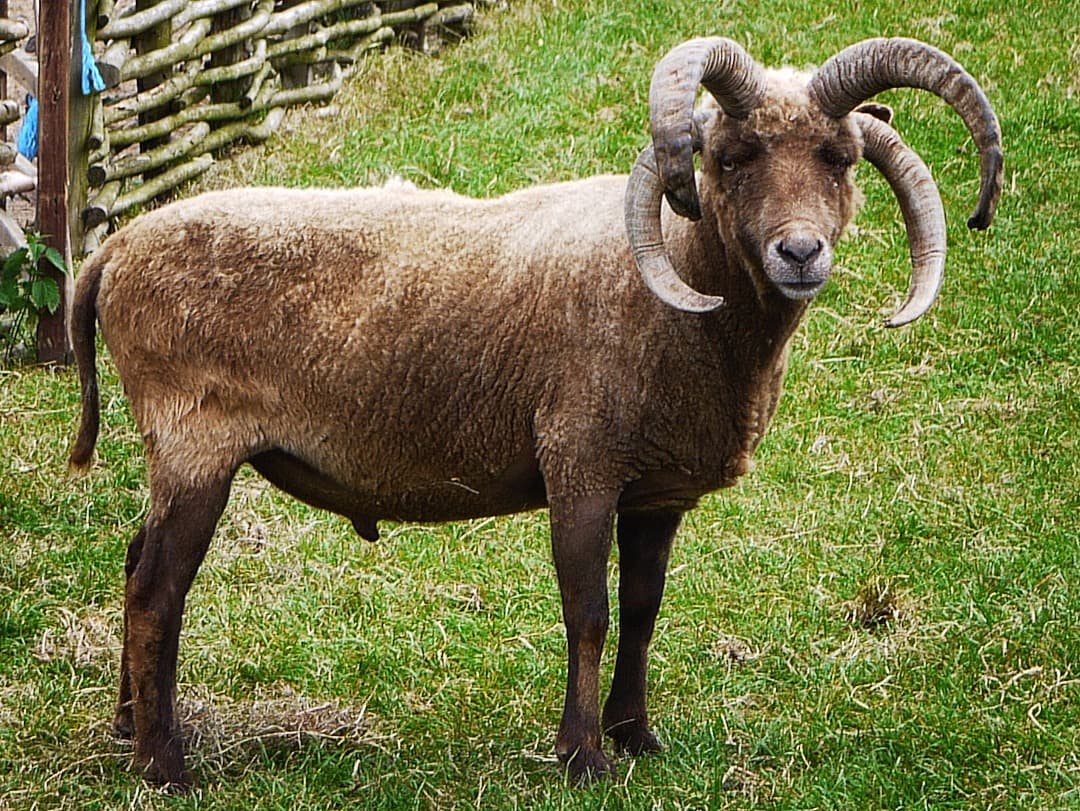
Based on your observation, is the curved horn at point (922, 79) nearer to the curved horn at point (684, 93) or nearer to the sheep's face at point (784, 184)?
the sheep's face at point (784, 184)

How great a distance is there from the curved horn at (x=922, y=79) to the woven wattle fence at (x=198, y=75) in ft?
19.7

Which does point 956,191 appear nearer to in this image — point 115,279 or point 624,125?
point 624,125

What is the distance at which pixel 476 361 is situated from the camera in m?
5.54

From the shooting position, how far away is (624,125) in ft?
37.9

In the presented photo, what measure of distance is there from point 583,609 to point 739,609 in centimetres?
171

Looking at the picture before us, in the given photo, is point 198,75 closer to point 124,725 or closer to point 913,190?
point 124,725

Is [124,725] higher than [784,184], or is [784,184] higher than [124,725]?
[784,184]

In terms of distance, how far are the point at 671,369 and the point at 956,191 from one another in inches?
230

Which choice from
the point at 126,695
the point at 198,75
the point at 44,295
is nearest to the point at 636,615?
the point at 126,695

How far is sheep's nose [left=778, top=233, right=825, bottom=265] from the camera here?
4.81m

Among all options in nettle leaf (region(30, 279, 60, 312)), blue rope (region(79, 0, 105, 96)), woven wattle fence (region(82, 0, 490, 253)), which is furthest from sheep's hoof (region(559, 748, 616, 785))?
woven wattle fence (region(82, 0, 490, 253))

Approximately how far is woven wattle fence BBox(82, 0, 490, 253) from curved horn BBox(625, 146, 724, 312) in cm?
558

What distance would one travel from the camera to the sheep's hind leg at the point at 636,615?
5.84m

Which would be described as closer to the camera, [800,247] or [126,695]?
[800,247]
